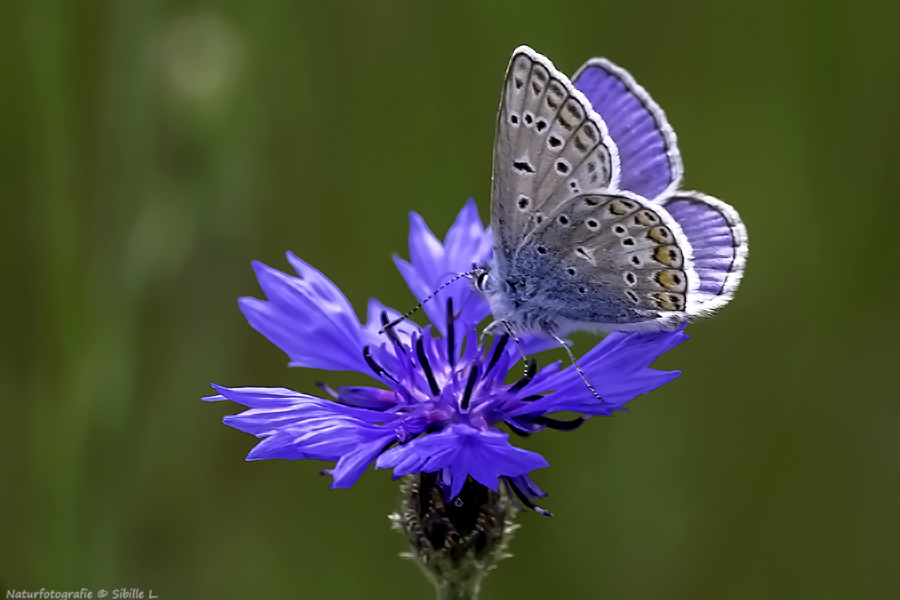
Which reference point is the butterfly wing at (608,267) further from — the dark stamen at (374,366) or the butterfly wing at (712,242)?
the dark stamen at (374,366)

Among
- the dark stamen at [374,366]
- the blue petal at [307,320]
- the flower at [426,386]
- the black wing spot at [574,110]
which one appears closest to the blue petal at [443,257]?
the flower at [426,386]

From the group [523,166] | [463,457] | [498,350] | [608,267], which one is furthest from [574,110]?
[463,457]

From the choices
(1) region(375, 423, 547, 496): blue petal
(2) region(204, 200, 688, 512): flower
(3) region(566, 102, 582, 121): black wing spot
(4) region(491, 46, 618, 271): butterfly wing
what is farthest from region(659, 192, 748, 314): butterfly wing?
(1) region(375, 423, 547, 496): blue petal

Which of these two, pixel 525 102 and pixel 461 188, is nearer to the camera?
pixel 525 102

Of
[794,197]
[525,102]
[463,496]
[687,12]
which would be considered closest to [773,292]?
[794,197]

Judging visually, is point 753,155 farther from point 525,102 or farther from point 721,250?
point 525,102

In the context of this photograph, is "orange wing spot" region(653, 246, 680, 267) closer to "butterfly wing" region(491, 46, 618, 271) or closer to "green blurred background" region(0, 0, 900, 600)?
"butterfly wing" region(491, 46, 618, 271)
